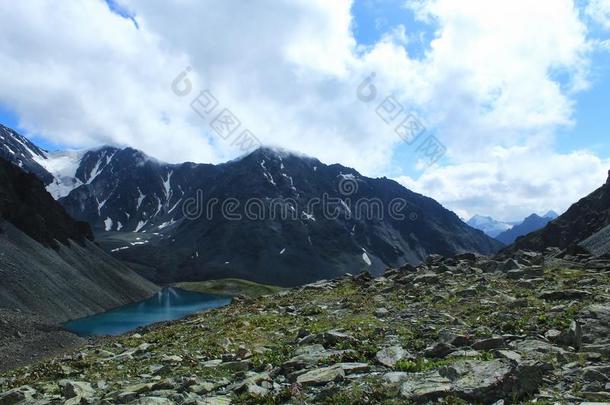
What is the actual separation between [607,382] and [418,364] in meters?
4.10

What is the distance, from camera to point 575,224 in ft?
492

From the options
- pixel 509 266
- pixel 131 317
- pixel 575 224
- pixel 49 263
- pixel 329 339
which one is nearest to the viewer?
pixel 329 339

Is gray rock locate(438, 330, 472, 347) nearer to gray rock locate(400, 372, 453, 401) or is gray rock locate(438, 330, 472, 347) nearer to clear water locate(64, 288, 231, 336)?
gray rock locate(400, 372, 453, 401)

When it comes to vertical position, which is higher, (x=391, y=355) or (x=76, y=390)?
(x=76, y=390)

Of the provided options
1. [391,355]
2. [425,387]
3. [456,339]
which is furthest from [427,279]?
[425,387]

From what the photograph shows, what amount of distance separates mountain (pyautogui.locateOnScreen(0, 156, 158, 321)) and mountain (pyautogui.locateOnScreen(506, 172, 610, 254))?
12297 centimetres

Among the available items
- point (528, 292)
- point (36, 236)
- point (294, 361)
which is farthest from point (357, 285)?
point (36, 236)

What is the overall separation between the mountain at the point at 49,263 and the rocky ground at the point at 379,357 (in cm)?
9658

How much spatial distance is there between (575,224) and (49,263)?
6191 inches

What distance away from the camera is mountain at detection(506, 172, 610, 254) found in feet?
452

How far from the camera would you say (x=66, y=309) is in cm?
11669

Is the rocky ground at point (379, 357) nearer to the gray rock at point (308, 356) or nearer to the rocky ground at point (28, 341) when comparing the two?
the gray rock at point (308, 356)

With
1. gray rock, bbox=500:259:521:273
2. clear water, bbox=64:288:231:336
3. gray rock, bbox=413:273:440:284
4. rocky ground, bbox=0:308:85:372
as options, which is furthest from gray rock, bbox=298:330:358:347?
clear water, bbox=64:288:231:336

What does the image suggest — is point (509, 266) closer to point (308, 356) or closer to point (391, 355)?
point (391, 355)
